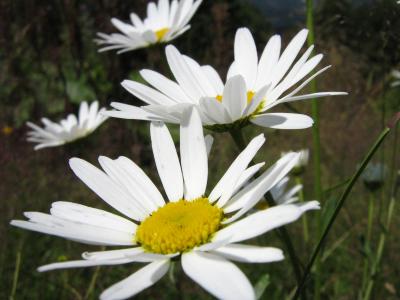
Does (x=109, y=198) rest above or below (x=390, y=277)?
above

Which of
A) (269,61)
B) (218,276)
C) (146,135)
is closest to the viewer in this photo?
(218,276)

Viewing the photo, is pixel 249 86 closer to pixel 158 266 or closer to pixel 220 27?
pixel 158 266

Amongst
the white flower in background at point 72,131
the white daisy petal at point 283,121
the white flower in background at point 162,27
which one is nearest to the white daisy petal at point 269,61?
the white daisy petal at point 283,121

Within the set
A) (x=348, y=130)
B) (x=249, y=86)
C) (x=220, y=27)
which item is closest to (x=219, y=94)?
(x=249, y=86)

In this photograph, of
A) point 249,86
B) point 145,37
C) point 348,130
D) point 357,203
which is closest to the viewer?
point 249,86

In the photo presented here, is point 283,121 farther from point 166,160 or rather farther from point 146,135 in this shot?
point 146,135

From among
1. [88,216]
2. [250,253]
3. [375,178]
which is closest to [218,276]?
[250,253]
